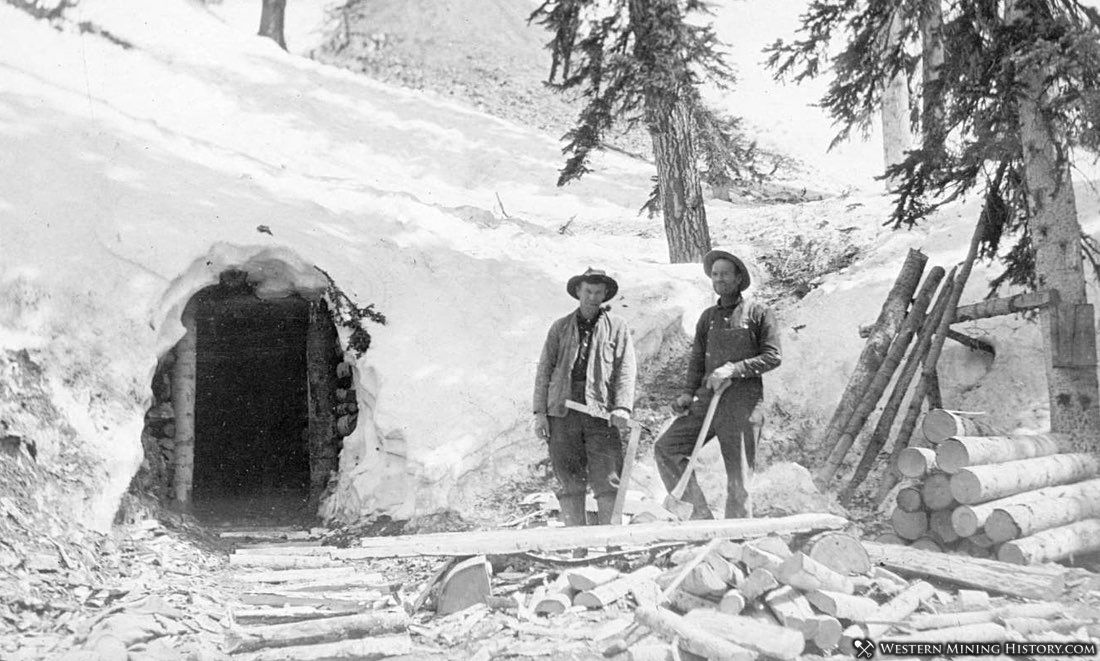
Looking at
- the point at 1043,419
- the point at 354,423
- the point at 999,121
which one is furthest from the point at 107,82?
the point at 1043,419

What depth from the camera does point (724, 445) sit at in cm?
610

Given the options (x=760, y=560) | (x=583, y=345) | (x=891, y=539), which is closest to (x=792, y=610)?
(x=760, y=560)

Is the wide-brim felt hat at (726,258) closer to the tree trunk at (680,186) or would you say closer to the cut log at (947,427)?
the cut log at (947,427)

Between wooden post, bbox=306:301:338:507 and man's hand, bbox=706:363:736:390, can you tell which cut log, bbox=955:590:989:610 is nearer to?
man's hand, bbox=706:363:736:390

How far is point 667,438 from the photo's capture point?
619 centimetres

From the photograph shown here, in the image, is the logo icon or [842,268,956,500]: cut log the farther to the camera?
[842,268,956,500]: cut log

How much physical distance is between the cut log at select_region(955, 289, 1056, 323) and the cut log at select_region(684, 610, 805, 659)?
3849 millimetres

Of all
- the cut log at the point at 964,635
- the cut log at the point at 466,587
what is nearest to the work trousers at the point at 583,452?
the cut log at the point at 466,587

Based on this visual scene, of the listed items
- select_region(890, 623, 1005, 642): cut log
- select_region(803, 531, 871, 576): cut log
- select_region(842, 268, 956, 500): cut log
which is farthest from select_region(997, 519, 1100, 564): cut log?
select_region(890, 623, 1005, 642): cut log

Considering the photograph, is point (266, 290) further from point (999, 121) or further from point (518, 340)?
point (999, 121)

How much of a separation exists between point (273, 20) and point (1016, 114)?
1777 centimetres

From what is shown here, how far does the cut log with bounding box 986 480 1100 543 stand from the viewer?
18.6 feet

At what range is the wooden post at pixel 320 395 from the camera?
8.65 meters

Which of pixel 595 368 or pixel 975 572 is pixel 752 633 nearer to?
pixel 975 572
